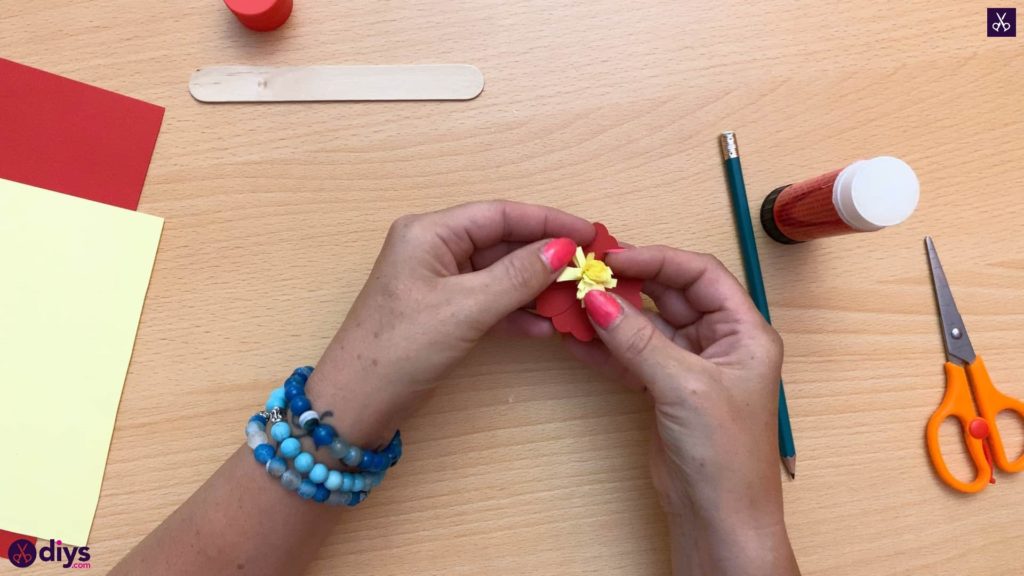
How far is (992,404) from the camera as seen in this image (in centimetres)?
73

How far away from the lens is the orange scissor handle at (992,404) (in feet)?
2.36

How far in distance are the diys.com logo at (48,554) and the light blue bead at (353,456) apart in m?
0.32

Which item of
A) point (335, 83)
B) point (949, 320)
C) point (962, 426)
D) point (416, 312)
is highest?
point (335, 83)

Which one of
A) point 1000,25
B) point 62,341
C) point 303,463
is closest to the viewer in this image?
point 303,463

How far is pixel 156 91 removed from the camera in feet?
2.37

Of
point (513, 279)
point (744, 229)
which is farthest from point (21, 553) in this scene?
point (744, 229)

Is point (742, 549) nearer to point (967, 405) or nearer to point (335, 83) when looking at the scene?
point (967, 405)

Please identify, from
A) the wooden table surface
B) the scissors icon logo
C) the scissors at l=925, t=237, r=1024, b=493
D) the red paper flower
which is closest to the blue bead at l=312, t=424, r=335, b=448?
the wooden table surface

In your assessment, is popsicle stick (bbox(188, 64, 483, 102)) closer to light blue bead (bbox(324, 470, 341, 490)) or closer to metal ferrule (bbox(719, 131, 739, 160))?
metal ferrule (bbox(719, 131, 739, 160))

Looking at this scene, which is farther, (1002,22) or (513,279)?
(1002,22)

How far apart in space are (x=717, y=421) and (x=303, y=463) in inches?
15.5

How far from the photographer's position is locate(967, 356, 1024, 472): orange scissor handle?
72cm

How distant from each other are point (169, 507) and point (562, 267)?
0.49m

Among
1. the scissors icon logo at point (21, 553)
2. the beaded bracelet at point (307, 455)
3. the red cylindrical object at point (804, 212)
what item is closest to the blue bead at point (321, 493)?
the beaded bracelet at point (307, 455)
